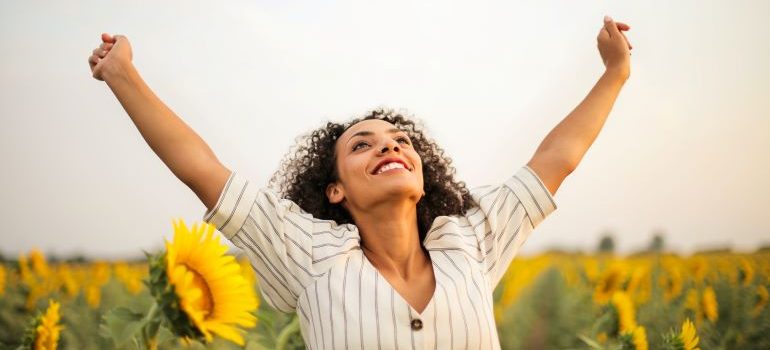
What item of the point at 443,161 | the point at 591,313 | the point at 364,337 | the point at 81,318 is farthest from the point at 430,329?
the point at 591,313

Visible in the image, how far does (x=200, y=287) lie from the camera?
5.20 ft

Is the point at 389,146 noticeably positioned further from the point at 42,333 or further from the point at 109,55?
the point at 42,333

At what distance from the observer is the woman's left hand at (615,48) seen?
2510mm

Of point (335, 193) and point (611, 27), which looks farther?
point (611, 27)

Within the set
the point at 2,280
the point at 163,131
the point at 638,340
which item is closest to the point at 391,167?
the point at 163,131

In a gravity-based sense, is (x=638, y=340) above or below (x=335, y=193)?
below

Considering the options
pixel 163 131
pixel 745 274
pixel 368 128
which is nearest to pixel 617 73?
pixel 368 128

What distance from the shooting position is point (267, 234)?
1971mm

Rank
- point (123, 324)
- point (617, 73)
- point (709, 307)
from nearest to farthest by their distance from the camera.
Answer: point (123, 324) < point (617, 73) < point (709, 307)

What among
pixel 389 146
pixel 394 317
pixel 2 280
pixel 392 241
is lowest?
pixel 394 317

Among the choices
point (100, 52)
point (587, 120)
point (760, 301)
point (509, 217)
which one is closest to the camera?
point (100, 52)

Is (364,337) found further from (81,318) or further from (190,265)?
(81,318)

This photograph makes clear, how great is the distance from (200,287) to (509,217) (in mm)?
1001

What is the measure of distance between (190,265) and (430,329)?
622 millimetres
